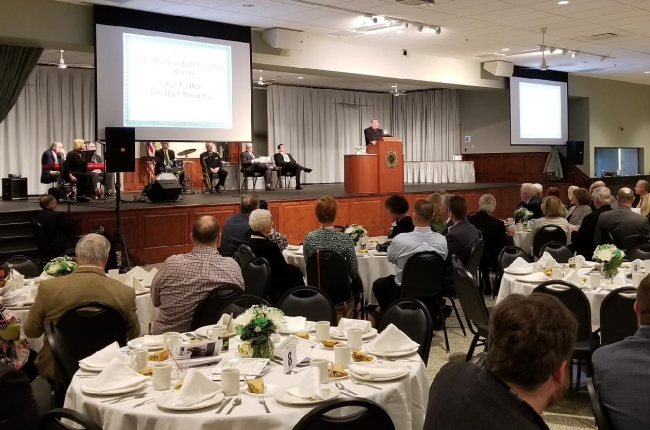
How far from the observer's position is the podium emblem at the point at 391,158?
547 inches

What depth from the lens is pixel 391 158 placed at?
1400 cm

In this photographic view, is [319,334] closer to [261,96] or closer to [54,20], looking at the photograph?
[54,20]

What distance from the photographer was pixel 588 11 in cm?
1087

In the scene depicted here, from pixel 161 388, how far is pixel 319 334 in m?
0.96

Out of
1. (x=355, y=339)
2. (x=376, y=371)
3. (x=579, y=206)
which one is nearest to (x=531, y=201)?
(x=579, y=206)

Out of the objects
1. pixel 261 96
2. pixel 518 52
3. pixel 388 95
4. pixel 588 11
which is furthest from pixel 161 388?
pixel 388 95

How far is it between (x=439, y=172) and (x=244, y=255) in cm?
1430

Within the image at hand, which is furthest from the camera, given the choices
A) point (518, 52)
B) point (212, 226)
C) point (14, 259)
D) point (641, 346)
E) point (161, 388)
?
point (518, 52)

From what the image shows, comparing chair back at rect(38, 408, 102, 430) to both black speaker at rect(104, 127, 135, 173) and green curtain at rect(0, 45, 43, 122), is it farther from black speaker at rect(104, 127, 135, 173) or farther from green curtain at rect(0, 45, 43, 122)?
green curtain at rect(0, 45, 43, 122)

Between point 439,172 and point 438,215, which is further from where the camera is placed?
point 439,172

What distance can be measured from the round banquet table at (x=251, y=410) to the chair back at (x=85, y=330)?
80cm

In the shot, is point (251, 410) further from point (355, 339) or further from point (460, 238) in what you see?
point (460, 238)

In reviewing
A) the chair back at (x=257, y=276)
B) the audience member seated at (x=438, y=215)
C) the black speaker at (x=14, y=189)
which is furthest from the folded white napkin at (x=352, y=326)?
the black speaker at (x=14, y=189)

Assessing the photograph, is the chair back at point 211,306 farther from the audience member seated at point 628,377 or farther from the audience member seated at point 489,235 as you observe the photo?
the audience member seated at point 489,235
